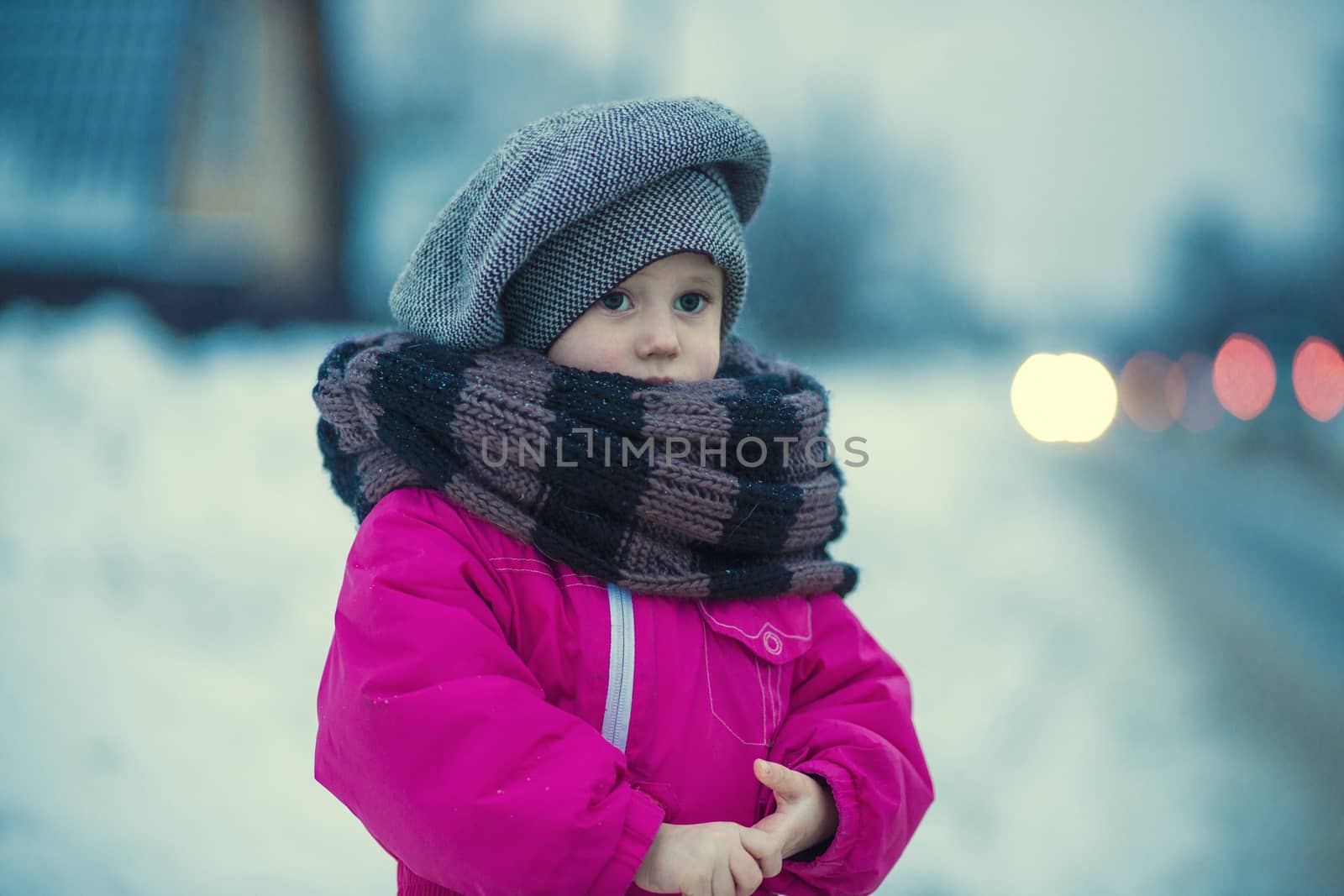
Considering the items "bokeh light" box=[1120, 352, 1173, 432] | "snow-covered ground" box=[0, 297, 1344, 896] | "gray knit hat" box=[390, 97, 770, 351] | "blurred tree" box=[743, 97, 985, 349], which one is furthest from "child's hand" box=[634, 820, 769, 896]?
"bokeh light" box=[1120, 352, 1173, 432]

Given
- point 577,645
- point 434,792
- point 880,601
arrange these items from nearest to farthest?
point 434,792 → point 577,645 → point 880,601

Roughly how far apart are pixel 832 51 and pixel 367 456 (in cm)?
126

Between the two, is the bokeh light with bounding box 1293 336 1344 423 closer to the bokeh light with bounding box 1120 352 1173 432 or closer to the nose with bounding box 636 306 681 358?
the bokeh light with bounding box 1120 352 1173 432

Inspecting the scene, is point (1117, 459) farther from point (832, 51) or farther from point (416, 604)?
point (416, 604)

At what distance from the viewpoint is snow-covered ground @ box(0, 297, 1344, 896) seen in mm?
1554

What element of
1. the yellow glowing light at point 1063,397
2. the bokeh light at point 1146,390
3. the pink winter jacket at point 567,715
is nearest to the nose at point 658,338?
the pink winter jacket at point 567,715

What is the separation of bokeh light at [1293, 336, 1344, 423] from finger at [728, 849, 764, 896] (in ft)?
5.65

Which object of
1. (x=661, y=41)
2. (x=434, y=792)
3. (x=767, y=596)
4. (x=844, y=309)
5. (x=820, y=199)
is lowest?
(x=434, y=792)

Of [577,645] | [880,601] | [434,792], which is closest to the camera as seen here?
[434,792]

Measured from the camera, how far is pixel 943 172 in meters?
1.89

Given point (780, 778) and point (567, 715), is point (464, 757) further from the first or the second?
point (780, 778)

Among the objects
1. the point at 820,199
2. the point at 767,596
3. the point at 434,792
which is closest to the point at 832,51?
the point at 820,199

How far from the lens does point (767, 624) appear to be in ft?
3.08
